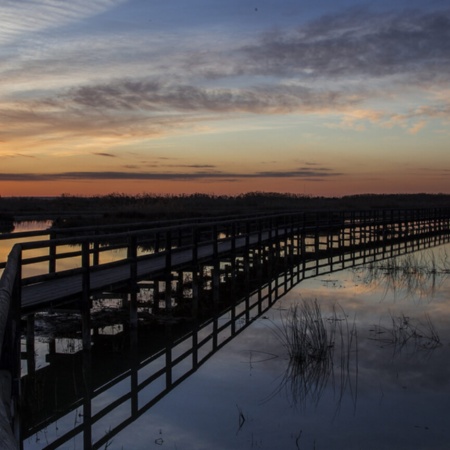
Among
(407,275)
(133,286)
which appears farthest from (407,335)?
(407,275)

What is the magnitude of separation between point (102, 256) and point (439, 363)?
2052 centimetres

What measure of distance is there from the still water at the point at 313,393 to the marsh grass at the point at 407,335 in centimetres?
2

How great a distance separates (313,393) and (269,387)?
0.61 metres

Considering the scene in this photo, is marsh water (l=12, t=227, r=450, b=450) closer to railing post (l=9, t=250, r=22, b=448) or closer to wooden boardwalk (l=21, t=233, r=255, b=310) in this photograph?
railing post (l=9, t=250, r=22, b=448)

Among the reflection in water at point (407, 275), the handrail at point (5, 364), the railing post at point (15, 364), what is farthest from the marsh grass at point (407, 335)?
the handrail at point (5, 364)

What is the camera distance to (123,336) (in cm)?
1152

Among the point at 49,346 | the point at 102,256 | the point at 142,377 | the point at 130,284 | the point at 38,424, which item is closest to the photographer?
the point at 38,424

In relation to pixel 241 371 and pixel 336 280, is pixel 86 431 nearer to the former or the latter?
pixel 241 371

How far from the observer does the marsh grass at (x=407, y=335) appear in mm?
10594

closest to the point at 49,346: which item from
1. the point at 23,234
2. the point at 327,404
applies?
the point at 23,234

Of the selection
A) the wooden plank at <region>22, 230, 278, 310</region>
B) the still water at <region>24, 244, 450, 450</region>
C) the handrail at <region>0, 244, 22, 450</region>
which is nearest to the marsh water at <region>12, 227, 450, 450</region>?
the still water at <region>24, 244, 450, 450</region>

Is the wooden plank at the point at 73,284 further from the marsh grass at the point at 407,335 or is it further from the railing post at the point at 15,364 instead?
the marsh grass at the point at 407,335

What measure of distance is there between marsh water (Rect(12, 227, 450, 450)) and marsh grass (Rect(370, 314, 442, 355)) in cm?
3

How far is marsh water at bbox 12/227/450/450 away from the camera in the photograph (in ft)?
22.3
